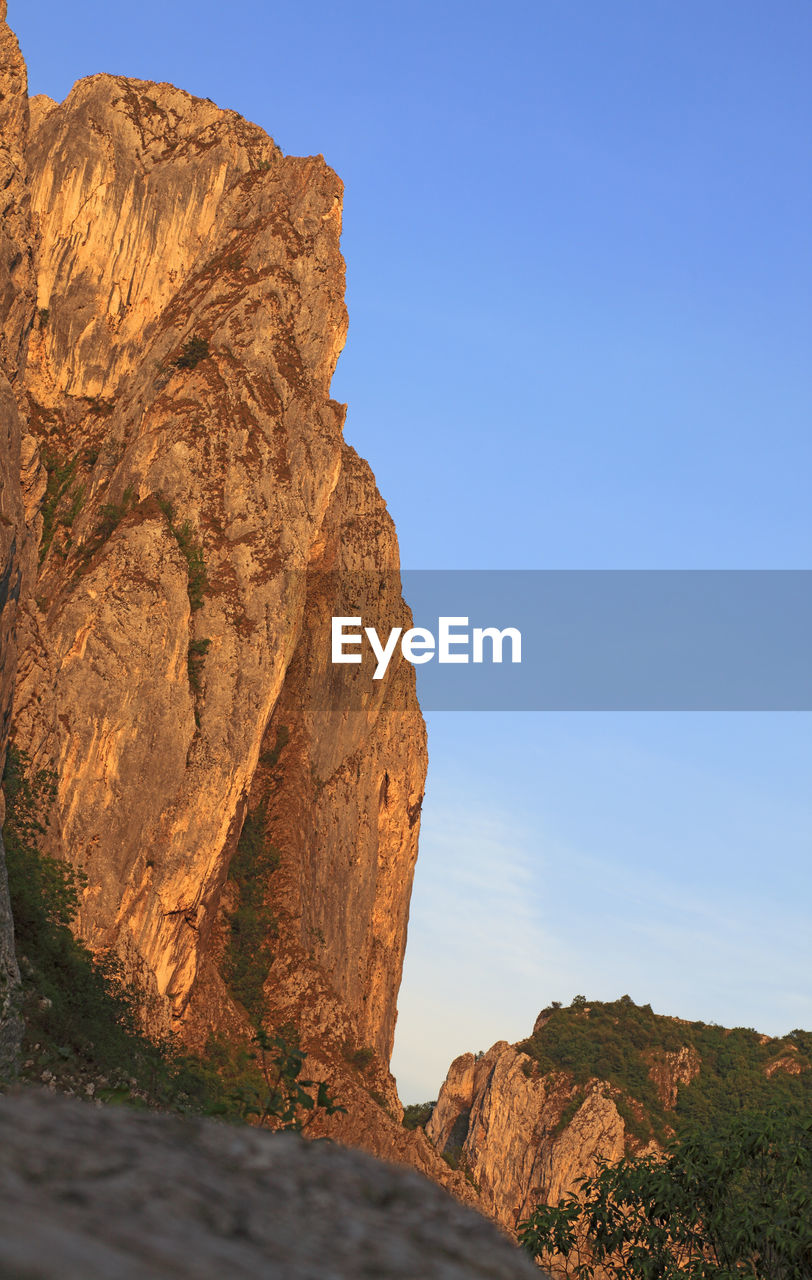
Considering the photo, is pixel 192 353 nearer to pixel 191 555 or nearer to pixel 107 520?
pixel 107 520

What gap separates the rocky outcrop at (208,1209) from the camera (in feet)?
14.6

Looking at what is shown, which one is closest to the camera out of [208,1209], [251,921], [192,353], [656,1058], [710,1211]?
[208,1209]

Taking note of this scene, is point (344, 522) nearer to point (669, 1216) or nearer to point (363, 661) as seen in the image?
point (363, 661)

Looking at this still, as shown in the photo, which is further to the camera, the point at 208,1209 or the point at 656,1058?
the point at 656,1058

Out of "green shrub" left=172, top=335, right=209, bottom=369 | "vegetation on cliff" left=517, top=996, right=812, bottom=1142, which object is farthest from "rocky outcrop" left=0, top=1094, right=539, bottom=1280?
"vegetation on cliff" left=517, top=996, right=812, bottom=1142

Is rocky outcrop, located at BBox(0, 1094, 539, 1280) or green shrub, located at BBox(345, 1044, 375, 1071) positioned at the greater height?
rocky outcrop, located at BBox(0, 1094, 539, 1280)

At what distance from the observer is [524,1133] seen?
350 ft

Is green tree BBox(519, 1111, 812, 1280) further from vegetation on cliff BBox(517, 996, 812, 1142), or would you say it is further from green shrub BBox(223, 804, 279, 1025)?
vegetation on cliff BBox(517, 996, 812, 1142)

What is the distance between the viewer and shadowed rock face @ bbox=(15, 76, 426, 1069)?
57.6 m

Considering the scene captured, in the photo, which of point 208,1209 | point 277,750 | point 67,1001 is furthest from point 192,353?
point 208,1209

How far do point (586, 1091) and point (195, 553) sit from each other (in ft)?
221

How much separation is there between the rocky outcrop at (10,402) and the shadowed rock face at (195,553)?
32.4 feet

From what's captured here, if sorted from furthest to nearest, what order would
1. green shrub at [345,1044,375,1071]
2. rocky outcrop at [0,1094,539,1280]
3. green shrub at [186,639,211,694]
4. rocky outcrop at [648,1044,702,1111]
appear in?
rocky outcrop at [648,1044,702,1111] → green shrub at [345,1044,375,1071] → green shrub at [186,639,211,694] → rocky outcrop at [0,1094,539,1280]

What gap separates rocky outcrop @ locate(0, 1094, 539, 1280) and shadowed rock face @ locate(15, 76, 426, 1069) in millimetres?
43137
